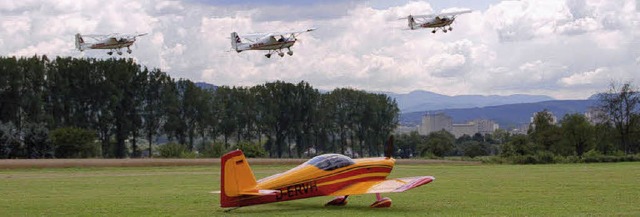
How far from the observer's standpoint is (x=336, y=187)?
21641mm

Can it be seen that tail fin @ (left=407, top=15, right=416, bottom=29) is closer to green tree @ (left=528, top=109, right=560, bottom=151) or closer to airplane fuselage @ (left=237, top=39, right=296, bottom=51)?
airplane fuselage @ (left=237, top=39, right=296, bottom=51)

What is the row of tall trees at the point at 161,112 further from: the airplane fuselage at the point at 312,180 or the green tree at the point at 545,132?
the airplane fuselage at the point at 312,180

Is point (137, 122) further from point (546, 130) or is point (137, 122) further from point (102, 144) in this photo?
point (546, 130)

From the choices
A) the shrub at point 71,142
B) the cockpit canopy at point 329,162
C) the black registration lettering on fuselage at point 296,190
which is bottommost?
the black registration lettering on fuselage at point 296,190

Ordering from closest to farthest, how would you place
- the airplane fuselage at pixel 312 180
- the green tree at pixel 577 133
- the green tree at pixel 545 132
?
the airplane fuselage at pixel 312 180, the green tree at pixel 577 133, the green tree at pixel 545 132

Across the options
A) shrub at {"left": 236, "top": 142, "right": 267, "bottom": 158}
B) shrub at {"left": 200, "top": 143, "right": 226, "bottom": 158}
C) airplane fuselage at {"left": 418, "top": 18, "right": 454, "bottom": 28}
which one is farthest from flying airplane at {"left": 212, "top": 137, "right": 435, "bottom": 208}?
shrub at {"left": 200, "top": 143, "right": 226, "bottom": 158}

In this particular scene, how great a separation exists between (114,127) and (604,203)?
80.0 metres

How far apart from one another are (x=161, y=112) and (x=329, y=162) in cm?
8138

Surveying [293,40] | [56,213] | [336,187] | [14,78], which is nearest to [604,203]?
[336,187]

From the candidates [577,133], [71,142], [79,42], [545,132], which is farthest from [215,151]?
[577,133]

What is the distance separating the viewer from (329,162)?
21.8 m

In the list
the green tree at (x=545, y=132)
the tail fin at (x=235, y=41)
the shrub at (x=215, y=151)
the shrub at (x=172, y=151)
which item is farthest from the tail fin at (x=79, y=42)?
the green tree at (x=545, y=132)

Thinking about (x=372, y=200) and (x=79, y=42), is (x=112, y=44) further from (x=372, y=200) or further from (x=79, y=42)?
(x=372, y=200)

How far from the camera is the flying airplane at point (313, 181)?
19.6 m
